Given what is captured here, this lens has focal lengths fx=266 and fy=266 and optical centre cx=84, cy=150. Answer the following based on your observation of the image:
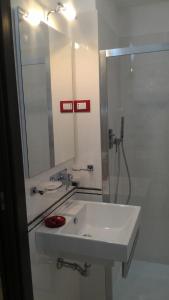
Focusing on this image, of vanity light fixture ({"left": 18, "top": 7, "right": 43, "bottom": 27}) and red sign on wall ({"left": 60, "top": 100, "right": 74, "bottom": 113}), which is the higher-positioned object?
vanity light fixture ({"left": 18, "top": 7, "right": 43, "bottom": 27})

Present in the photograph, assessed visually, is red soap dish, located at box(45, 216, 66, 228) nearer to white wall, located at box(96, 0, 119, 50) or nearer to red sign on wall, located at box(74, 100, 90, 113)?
red sign on wall, located at box(74, 100, 90, 113)

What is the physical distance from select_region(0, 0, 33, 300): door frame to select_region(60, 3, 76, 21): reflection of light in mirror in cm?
68

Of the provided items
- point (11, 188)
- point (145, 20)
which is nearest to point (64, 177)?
point (11, 188)

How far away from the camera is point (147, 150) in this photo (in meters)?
2.69

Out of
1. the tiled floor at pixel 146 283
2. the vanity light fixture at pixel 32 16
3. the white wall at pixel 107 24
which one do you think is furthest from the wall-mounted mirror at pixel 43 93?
the tiled floor at pixel 146 283

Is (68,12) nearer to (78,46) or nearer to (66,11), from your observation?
(66,11)

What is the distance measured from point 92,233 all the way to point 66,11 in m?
1.61

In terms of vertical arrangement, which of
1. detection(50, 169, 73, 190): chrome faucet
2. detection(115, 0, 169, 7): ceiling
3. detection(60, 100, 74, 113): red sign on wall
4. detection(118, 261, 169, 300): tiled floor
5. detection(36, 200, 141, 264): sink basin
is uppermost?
detection(115, 0, 169, 7): ceiling

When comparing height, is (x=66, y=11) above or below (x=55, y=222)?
above

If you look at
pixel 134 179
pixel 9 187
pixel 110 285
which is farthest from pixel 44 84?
pixel 110 285

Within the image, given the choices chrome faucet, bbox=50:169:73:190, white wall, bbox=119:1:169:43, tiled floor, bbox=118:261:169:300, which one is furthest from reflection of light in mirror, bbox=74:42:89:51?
tiled floor, bbox=118:261:169:300

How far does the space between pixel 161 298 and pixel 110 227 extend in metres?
0.92

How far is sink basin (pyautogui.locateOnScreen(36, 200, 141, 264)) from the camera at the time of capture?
1468 millimetres

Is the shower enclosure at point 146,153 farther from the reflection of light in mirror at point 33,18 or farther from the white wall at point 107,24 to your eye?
the reflection of light in mirror at point 33,18
